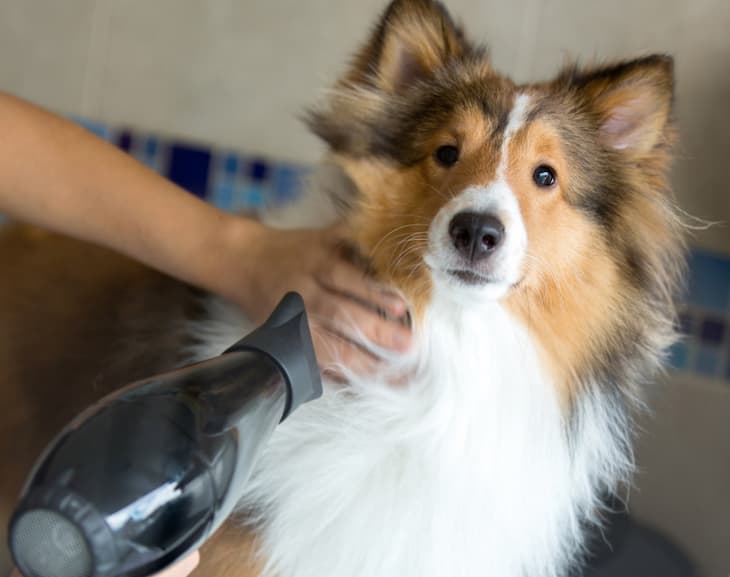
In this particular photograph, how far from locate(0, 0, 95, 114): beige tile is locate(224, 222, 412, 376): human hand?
1377mm

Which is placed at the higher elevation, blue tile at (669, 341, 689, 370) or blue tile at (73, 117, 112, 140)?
blue tile at (73, 117, 112, 140)

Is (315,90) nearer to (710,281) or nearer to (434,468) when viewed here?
(710,281)

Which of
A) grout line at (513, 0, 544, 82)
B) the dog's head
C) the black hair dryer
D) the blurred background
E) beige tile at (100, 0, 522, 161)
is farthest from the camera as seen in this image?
beige tile at (100, 0, 522, 161)

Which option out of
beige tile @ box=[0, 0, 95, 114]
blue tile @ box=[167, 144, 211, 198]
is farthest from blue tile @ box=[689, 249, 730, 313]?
beige tile @ box=[0, 0, 95, 114]

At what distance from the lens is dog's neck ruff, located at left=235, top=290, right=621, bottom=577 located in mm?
1059

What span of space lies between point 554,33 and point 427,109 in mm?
841

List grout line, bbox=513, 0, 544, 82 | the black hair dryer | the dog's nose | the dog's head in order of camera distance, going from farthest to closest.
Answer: grout line, bbox=513, 0, 544, 82
the dog's head
the dog's nose
the black hair dryer

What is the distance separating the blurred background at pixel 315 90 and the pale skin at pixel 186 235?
0.57 m

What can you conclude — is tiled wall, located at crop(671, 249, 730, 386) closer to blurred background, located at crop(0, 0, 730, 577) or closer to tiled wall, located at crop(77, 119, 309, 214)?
blurred background, located at crop(0, 0, 730, 577)

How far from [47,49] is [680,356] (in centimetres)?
182

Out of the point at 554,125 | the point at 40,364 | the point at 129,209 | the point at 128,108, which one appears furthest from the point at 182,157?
the point at 554,125

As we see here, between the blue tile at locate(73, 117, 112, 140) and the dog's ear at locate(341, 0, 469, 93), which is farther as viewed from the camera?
the blue tile at locate(73, 117, 112, 140)

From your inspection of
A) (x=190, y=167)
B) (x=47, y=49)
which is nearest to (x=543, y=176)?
(x=190, y=167)

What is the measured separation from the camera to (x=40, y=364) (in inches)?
54.8
